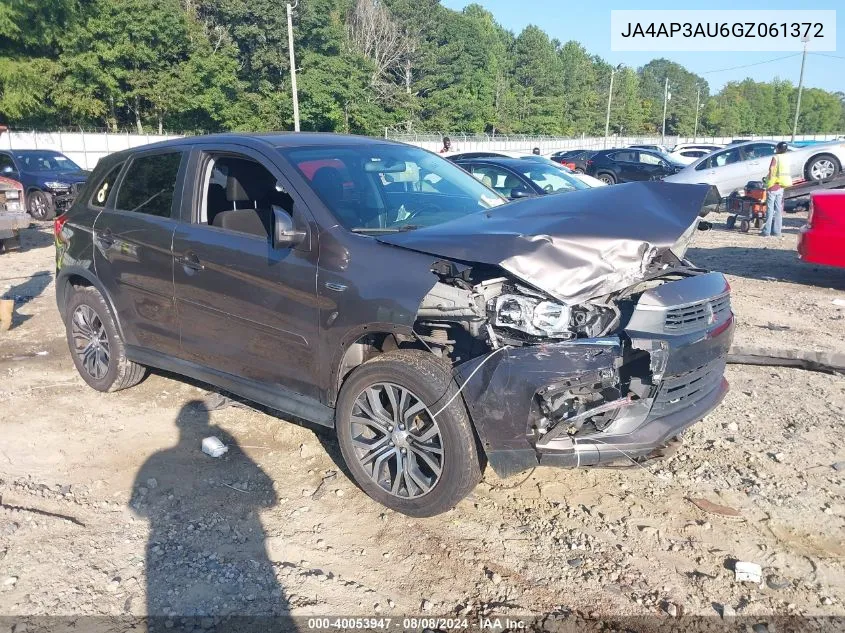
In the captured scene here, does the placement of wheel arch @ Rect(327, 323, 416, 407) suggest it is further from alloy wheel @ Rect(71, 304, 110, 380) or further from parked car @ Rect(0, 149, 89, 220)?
parked car @ Rect(0, 149, 89, 220)

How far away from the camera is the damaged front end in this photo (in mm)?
3279

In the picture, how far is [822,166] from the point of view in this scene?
680 inches

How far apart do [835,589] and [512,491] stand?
1.58 m

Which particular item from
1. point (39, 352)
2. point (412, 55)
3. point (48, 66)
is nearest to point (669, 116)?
point (412, 55)

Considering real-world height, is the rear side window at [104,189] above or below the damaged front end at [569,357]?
above

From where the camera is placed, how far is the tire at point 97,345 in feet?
18.0

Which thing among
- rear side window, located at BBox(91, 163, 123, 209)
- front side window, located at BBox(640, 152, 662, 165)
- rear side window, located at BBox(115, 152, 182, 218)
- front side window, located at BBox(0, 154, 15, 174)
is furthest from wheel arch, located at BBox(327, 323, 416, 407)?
front side window, located at BBox(640, 152, 662, 165)

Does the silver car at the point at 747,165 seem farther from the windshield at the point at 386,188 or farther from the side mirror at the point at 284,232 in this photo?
the side mirror at the point at 284,232

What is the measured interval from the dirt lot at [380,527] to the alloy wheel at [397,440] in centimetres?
23

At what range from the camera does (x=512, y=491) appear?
13.2 feet

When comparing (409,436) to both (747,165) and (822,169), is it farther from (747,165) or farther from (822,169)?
(747,165)

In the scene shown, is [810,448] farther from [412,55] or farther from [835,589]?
[412,55]

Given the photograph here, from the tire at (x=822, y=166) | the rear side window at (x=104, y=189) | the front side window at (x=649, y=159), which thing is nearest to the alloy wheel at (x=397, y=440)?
the rear side window at (x=104, y=189)

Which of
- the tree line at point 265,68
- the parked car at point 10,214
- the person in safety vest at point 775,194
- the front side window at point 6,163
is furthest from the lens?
the tree line at point 265,68
